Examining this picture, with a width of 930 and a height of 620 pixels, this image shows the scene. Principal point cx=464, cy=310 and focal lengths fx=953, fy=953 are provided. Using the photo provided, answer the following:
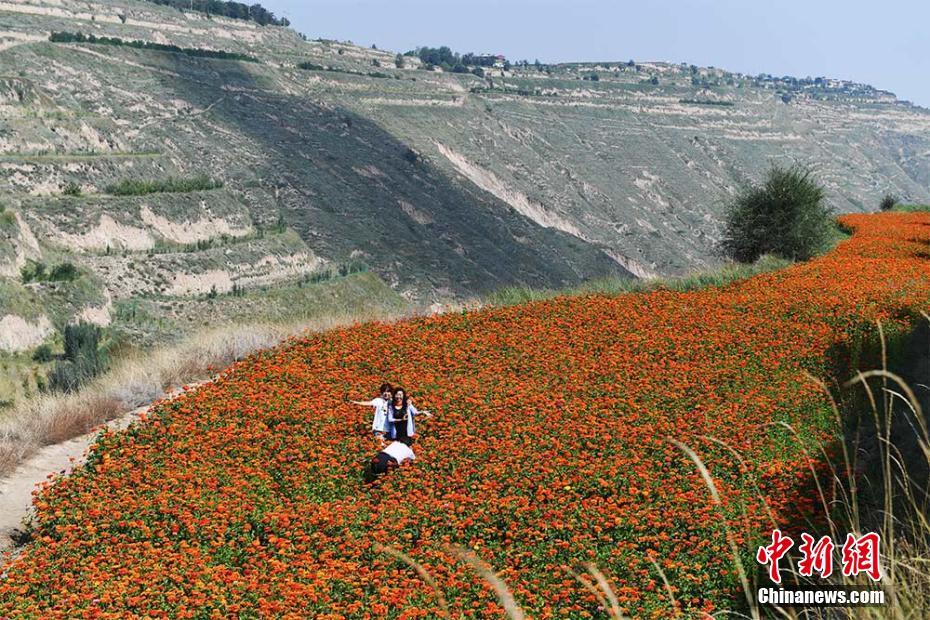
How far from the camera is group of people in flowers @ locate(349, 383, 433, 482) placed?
13047mm

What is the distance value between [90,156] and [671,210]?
9823cm

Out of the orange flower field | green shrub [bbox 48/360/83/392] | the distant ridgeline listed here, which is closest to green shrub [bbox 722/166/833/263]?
the orange flower field

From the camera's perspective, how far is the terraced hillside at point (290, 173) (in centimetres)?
5834

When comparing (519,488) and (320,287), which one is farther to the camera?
(320,287)

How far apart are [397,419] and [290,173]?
84.1 metres

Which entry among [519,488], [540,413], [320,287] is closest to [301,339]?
[540,413]

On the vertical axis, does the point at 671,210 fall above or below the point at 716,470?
below

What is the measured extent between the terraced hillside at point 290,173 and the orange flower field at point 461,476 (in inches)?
1217

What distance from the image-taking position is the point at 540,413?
14961 mm

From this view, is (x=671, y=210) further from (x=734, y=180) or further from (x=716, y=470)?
(x=716, y=470)

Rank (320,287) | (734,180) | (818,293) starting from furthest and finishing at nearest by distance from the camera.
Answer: (734,180), (320,287), (818,293)

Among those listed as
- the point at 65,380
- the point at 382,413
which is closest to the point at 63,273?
the point at 65,380

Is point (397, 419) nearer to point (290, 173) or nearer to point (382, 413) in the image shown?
point (382, 413)

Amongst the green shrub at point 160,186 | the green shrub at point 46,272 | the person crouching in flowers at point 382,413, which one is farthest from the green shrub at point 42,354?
the person crouching in flowers at point 382,413
